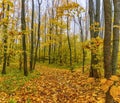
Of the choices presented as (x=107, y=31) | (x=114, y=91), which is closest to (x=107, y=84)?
(x=114, y=91)

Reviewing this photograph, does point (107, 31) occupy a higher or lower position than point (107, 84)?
higher

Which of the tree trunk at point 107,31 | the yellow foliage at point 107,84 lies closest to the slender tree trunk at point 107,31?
the tree trunk at point 107,31

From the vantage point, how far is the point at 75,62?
32188 millimetres

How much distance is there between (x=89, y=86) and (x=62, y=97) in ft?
6.47

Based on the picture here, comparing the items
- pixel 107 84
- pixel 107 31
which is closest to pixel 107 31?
pixel 107 31

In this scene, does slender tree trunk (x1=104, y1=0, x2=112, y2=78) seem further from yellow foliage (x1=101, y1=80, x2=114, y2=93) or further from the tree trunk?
yellow foliage (x1=101, y1=80, x2=114, y2=93)

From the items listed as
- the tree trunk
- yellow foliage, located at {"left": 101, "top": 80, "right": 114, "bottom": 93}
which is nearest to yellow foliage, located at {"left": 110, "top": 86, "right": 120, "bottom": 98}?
yellow foliage, located at {"left": 101, "top": 80, "right": 114, "bottom": 93}

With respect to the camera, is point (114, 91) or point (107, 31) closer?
point (114, 91)

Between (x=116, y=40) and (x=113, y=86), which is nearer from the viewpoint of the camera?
(x=113, y=86)

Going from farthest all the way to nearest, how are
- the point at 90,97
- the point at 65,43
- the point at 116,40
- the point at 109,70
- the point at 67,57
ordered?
the point at 65,43, the point at 67,57, the point at 90,97, the point at 116,40, the point at 109,70

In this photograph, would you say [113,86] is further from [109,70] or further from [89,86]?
[89,86]

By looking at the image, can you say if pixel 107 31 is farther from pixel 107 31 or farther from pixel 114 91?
pixel 114 91

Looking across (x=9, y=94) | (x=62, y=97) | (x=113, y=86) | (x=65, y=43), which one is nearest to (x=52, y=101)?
(x=62, y=97)

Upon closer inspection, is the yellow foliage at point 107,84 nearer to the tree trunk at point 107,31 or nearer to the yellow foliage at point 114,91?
the yellow foliage at point 114,91
